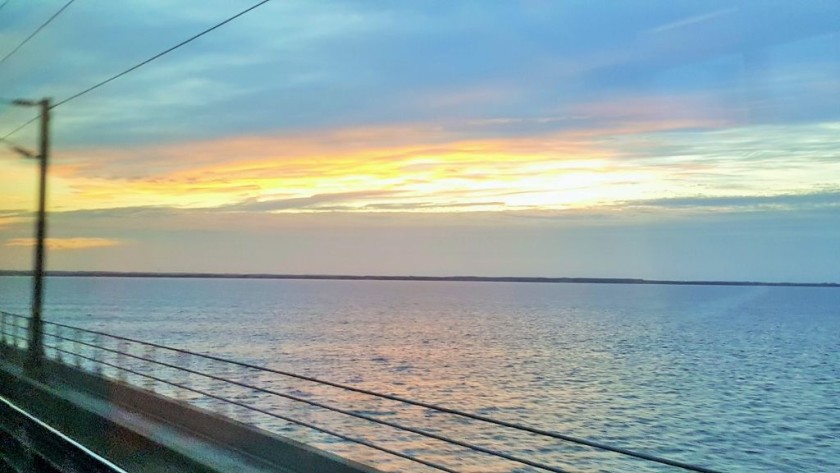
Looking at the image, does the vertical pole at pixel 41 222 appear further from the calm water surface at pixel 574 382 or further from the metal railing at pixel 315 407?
the calm water surface at pixel 574 382

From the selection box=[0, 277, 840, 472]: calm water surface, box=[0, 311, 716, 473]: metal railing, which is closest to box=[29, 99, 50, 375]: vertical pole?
box=[0, 311, 716, 473]: metal railing

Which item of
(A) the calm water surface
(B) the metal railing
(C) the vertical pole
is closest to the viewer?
(B) the metal railing

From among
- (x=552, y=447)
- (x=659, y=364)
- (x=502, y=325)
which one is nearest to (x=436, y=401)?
(x=552, y=447)

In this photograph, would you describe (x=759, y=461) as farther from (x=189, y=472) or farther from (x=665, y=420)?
(x=189, y=472)

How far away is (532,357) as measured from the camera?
2130 inches

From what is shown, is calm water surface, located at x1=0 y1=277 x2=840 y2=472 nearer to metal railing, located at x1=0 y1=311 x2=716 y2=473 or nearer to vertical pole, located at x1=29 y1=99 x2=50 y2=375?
metal railing, located at x1=0 y1=311 x2=716 y2=473

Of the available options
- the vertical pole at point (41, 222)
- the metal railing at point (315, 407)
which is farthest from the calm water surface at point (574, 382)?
the vertical pole at point (41, 222)

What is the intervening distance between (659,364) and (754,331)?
42.8 m

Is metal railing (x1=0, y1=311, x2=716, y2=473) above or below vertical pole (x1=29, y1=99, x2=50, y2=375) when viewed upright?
below

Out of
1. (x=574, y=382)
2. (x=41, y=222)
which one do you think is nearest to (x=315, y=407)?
(x=41, y=222)

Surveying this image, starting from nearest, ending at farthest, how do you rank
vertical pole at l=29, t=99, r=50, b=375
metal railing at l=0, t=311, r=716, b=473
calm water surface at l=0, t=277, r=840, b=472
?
metal railing at l=0, t=311, r=716, b=473 < vertical pole at l=29, t=99, r=50, b=375 < calm water surface at l=0, t=277, r=840, b=472

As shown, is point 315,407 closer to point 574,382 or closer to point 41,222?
point 41,222

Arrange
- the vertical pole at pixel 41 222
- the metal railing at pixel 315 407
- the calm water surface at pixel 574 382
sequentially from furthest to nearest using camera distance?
1. the calm water surface at pixel 574 382
2. the vertical pole at pixel 41 222
3. the metal railing at pixel 315 407

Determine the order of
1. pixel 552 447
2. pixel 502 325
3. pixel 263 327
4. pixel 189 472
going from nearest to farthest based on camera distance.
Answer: pixel 189 472 → pixel 552 447 → pixel 263 327 → pixel 502 325
